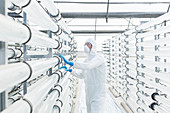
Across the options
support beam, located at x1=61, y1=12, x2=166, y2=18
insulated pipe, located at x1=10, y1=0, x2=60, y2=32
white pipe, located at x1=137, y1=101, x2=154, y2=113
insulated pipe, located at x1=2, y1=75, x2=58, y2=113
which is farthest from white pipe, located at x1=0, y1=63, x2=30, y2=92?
support beam, located at x1=61, y1=12, x2=166, y2=18

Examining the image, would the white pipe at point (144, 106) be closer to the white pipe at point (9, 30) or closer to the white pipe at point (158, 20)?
the white pipe at point (158, 20)

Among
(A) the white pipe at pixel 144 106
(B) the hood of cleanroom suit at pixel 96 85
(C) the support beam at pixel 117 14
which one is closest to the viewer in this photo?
(A) the white pipe at pixel 144 106

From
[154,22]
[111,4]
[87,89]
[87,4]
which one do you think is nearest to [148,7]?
[111,4]

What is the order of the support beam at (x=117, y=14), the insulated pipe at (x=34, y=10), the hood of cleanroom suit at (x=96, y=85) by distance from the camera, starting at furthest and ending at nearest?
Answer: the support beam at (x=117, y=14) < the hood of cleanroom suit at (x=96, y=85) < the insulated pipe at (x=34, y=10)

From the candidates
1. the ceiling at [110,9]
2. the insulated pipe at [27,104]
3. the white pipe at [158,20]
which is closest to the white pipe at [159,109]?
the white pipe at [158,20]

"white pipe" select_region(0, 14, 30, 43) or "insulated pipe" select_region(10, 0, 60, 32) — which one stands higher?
"insulated pipe" select_region(10, 0, 60, 32)

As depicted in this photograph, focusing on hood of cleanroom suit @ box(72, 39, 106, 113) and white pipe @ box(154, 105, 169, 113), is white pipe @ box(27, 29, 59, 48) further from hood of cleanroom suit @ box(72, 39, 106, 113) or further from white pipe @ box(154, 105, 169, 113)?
white pipe @ box(154, 105, 169, 113)

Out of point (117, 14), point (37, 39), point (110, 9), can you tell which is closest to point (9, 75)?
point (37, 39)

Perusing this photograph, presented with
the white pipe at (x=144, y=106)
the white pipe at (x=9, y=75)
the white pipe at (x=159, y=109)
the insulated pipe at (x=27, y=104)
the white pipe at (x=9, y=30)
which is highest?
the white pipe at (x=9, y=30)

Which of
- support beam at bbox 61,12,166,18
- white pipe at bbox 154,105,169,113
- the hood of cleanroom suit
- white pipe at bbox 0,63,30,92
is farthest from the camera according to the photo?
support beam at bbox 61,12,166,18

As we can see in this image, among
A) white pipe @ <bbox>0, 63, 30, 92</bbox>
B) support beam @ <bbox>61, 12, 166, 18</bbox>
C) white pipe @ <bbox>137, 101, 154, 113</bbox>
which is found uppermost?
support beam @ <bbox>61, 12, 166, 18</bbox>

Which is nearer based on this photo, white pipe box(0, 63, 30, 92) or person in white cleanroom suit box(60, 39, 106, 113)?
white pipe box(0, 63, 30, 92)

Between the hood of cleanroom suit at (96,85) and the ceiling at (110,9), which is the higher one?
the ceiling at (110,9)

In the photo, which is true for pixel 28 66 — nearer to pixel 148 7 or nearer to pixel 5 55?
pixel 5 55
